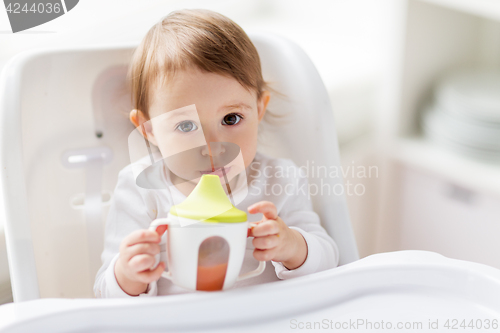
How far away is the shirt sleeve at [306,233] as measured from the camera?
580mm

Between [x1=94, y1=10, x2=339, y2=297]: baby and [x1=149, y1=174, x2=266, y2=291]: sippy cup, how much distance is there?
45 millimetres

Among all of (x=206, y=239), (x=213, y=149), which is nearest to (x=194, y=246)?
(x=206, y=239)

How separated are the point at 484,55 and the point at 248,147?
85cm

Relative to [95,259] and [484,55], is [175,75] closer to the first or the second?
[95,259]

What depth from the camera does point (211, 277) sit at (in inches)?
17.8

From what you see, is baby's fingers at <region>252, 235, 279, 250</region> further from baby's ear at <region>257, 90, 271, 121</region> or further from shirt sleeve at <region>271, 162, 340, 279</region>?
baby's ear at <region>257, 90, 271, 121</region>

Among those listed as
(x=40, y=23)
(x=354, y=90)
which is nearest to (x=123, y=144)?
(x=40, y=23)

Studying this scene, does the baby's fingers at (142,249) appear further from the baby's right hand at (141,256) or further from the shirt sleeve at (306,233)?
the shirt sleeve at (306,233)

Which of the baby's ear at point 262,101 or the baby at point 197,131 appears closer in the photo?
the baby at point 197,131

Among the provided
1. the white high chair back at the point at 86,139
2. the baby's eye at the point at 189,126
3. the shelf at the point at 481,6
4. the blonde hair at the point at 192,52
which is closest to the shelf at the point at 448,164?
the shelf at the point at 481,6

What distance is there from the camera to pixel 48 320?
15.6 inches

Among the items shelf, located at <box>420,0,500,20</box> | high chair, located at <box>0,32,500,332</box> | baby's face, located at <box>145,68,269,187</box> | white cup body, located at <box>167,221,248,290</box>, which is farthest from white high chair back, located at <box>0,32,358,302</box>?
shelf, located at <box>420,0,500,20</box>

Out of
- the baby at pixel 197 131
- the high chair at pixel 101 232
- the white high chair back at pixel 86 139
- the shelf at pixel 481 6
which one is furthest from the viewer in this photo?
the shelf at pixel 481 6

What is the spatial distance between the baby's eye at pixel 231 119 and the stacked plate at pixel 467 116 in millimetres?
607
